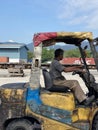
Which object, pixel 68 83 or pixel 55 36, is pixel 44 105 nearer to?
pixel 68 83

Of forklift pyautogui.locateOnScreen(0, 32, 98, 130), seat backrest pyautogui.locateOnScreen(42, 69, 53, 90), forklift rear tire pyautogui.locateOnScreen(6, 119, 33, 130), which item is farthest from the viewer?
forklift rear tire pyautogui.locateOnScreen(6, 119, 33, 130)

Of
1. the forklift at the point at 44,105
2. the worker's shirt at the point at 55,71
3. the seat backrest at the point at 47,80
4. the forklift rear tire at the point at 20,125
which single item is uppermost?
the worker's shirt at the point at 55,71

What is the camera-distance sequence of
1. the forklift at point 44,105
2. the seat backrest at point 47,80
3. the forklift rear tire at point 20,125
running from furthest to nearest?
the forklift rear tire at point 20,125
the seat backrest at point 47,80
the forklift at point 44,105

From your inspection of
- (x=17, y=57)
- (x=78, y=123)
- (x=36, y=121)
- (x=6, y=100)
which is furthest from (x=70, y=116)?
(x=17, y=57)

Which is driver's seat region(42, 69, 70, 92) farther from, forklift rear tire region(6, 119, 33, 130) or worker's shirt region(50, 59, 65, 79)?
forklift rear tire region(6, 119, 33, 130)

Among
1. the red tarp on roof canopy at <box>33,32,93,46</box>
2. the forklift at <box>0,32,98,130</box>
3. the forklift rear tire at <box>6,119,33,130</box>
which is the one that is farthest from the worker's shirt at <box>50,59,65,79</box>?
the forklift rear tire at <box>6,119,33,130</box>

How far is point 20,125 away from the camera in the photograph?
7957mm

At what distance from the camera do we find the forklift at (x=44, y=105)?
25.2 feet

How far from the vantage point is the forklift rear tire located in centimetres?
795

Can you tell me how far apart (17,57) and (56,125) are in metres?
87.9

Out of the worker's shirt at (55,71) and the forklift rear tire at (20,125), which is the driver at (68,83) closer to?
the worker's shirt at (55,71)

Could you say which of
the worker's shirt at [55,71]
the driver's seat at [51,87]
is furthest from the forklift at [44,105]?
the worker's shirt at [55,71]

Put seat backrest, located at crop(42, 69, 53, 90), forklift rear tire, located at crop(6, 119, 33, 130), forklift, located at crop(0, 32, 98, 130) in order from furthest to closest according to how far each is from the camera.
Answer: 1. forklift rear tire, located at crop(6, 119, 33, 130)
2. seat backrest, located at crop(42, 69, 53, 90)
3. forklift, located at crop(0, 32, 98, 130)

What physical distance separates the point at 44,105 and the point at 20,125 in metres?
0.69
